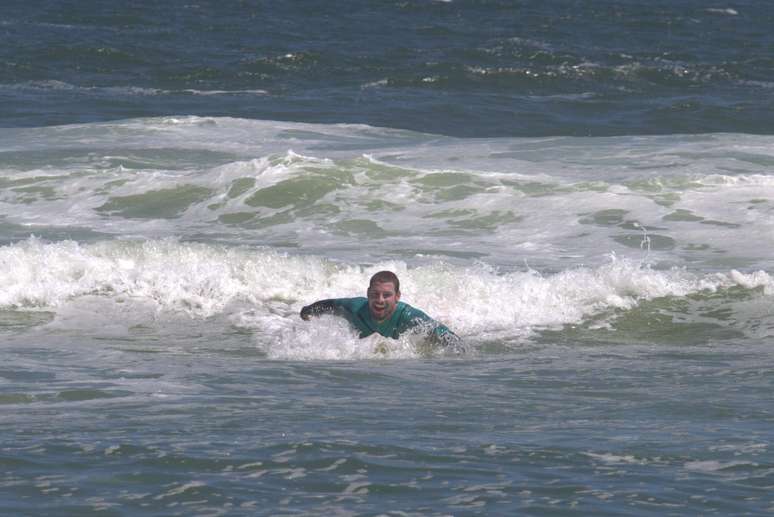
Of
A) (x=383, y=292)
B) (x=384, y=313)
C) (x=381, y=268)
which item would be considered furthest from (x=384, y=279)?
(x=381, y=268)

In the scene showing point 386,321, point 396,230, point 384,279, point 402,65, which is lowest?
point 386,321

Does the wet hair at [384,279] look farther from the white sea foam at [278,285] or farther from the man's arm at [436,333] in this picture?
the white sea foam at [278,285]

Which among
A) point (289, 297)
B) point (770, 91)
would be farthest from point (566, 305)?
point (770, 91)

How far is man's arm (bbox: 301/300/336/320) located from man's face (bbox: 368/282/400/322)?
0.37 m

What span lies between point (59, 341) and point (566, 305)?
429 centimetres

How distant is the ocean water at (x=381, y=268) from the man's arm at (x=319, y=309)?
17 cm

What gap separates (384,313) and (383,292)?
0.77 ft

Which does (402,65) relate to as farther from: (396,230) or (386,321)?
(386,321)

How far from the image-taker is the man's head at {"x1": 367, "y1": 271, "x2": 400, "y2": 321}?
1046 centimetres

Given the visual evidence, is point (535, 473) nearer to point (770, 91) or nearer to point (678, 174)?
point (678, 174)

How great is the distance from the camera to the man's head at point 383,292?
34.3 ft

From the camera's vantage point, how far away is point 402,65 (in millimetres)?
31406

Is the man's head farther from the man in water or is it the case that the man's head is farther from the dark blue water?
the dark blue water

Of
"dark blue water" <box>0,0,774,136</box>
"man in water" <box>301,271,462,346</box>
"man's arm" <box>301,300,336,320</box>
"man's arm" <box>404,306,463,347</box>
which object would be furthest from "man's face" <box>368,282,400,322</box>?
"dark blue water" <box>0,0,774,136</box>
